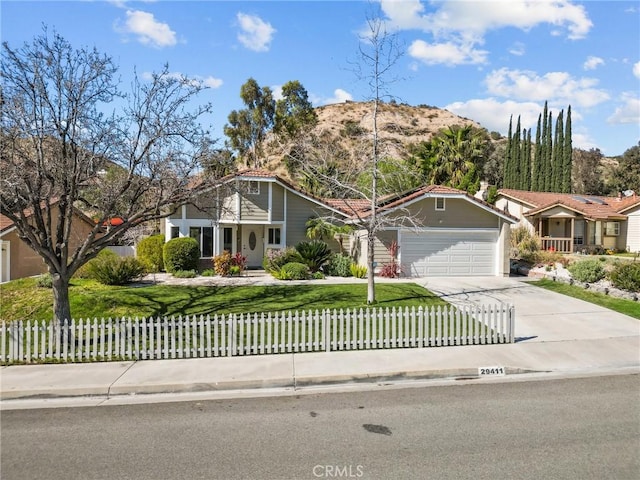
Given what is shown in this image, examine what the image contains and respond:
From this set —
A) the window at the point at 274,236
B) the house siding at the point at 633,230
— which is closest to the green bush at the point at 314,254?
the window at the point at 274,236

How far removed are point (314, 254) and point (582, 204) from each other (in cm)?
2487

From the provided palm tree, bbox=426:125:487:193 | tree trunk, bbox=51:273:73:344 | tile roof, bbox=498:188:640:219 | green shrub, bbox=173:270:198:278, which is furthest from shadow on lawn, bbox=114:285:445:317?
palm tree, bbox=426:125:487:193

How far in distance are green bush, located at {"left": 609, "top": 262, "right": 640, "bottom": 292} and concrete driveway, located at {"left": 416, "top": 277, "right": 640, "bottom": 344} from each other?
193 centimetres

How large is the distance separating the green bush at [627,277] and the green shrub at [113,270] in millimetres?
17824

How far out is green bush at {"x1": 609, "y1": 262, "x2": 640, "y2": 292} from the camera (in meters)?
15.1

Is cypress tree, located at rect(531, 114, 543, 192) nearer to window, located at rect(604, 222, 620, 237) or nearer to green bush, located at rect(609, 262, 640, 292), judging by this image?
window, located at rect(604, 222, 620, 237)

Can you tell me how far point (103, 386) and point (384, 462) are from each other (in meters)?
5.19

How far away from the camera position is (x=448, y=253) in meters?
21.1

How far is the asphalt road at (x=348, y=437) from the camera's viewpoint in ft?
16.4

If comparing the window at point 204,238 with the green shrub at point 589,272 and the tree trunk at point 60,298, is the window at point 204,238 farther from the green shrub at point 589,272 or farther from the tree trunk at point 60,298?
the green shrub at point 589,272

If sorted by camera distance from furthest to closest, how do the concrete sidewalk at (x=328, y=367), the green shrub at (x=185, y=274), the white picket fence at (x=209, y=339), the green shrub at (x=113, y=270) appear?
the green shrub at (x=185, y=274)
the green shrub at (x=113, y=270)
the white picket fence at (x=209, y=339)
the concrete sidewalk at (x=328, y=367)

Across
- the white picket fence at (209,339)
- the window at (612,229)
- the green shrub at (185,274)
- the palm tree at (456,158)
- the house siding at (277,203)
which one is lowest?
the white picket fence at (209,339)

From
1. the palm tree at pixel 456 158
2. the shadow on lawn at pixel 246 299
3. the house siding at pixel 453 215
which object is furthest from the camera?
the palm tree at pixel 456 158

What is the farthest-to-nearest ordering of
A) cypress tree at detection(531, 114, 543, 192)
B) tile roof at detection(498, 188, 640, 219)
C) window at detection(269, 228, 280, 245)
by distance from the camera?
cypress tree at detection(531, 114, 543, 192)
tile roof at detection(498, 188, 640, 219)
window at detection(269, 228, 280, 245)
